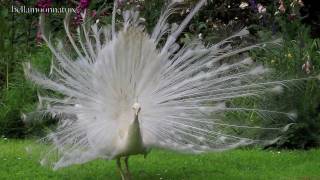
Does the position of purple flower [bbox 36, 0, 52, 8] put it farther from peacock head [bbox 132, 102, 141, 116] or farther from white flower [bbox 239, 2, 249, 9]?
peacock head [bbox 132, 102, 141, 116]

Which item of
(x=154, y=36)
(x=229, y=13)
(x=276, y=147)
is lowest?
(x=276, y=147)

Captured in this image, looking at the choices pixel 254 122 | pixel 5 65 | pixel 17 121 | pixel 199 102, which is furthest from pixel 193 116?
pixel 5 65

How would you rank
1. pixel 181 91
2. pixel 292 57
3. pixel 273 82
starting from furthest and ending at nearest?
pixel 292 57 < pixel 273 82 < pixel 181 91

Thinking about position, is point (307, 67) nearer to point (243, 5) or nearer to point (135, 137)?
point (135, 137)

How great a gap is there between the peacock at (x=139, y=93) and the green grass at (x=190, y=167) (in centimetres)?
49

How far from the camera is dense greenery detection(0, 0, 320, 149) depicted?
307 inches

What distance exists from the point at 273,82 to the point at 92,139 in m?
1.84

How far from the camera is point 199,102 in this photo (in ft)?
19.9

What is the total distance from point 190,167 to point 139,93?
146cm

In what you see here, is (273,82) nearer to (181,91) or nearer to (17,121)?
(181,91)

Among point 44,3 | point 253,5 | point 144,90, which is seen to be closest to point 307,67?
point 144,90

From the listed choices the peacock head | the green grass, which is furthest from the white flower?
the peacock head

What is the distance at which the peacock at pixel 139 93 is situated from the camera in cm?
558

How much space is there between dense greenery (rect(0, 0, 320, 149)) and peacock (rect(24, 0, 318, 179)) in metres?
1.24
